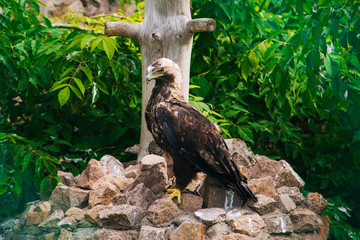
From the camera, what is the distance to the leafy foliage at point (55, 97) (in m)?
2.27

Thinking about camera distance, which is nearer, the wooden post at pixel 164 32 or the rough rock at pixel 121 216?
the rough rock at pixel 121 216

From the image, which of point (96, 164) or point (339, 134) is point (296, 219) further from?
point (339, 134)

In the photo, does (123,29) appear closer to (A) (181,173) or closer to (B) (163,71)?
(B) (163,71)

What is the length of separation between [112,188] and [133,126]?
36.9 inches

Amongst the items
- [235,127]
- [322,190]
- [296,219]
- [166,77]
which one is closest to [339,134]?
[322,190]

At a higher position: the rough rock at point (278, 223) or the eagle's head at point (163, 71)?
the eagle's head at point (163, 71)

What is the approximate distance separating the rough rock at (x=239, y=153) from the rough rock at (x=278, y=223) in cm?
46

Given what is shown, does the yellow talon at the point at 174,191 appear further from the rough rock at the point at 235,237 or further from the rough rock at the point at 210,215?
the rough rock at the point at 235,237

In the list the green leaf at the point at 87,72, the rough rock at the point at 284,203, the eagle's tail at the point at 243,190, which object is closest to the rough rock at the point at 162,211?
the eagle's tail at the point at 243,190

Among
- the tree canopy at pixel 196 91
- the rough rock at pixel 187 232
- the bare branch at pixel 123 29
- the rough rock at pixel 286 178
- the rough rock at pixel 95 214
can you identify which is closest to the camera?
the rough rock at pixel 187 232

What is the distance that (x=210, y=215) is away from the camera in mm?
1875

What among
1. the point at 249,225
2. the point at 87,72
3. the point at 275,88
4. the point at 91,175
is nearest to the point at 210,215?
the point at 249,225

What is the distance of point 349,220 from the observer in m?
3.46

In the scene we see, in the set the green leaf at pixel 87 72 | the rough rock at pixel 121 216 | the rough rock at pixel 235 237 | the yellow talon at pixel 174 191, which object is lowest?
the rough rock at pixel 235 237
